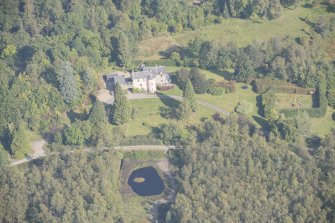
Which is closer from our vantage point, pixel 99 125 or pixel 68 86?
pixel 99 125

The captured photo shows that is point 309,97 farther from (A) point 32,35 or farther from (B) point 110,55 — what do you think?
(A) point 32,35

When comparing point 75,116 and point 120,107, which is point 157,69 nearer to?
point 120,107

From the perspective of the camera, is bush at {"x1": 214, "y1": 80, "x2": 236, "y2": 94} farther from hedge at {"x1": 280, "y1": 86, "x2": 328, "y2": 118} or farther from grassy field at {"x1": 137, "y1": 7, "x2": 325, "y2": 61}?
grassy field at {"x1": 137, "y1": 7, "x2": 325, "y2": 61}

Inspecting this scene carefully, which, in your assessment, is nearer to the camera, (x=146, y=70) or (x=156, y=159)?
(x=156, y=159)

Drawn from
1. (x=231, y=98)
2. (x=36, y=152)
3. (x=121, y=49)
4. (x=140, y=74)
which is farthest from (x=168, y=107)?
(x=36, y=152)

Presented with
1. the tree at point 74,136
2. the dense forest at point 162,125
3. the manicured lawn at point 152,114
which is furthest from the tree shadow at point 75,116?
the manicured lawn at point 152,114

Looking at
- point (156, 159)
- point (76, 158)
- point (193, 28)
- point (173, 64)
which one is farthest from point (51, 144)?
point (193, 28)

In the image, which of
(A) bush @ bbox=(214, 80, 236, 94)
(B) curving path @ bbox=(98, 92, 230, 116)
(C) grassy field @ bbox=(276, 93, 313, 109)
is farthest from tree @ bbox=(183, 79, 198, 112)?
(C) grassy field @ bbox=(276, 93, 313, 109)
